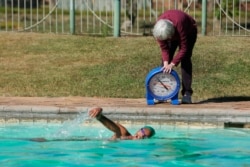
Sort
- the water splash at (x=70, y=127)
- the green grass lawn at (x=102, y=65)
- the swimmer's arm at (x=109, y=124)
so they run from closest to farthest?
1. the swimmer's arm at (x=109, y=124)
2. the water splash at (x=70, y=127)
3. the green grass lawn at (x=102, y=65)

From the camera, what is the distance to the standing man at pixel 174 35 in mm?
11094

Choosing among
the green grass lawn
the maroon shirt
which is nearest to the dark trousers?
the maroon shirt

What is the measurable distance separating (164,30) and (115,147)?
1988mm

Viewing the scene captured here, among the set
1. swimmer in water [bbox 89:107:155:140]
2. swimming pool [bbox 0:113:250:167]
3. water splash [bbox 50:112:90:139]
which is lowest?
swimming pool [bbox 0:113:250:167]

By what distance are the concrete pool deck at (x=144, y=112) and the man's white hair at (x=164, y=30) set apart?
956mm

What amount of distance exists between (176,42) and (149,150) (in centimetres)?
253

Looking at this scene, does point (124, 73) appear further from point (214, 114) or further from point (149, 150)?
point (149, 150)

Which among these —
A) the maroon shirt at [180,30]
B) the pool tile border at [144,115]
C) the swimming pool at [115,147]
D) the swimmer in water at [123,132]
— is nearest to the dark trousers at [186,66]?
the maroon shirt at [180,30]

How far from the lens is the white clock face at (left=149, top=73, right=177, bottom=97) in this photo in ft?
38.5

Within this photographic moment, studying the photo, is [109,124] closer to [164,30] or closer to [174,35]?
[164,30]

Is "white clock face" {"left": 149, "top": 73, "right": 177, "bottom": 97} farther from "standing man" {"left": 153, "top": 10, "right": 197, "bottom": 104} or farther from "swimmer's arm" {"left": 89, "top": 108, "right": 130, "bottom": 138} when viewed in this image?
"swimmer's arm" {"left": 89, "top": 108, "right": 130, "bottom": 138}

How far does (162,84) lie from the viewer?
1178cm

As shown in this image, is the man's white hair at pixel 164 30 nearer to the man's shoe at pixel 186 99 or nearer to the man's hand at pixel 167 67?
the man's hand at pixel 167 67

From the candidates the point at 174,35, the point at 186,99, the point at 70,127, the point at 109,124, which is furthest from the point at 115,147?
the point at 186,99
